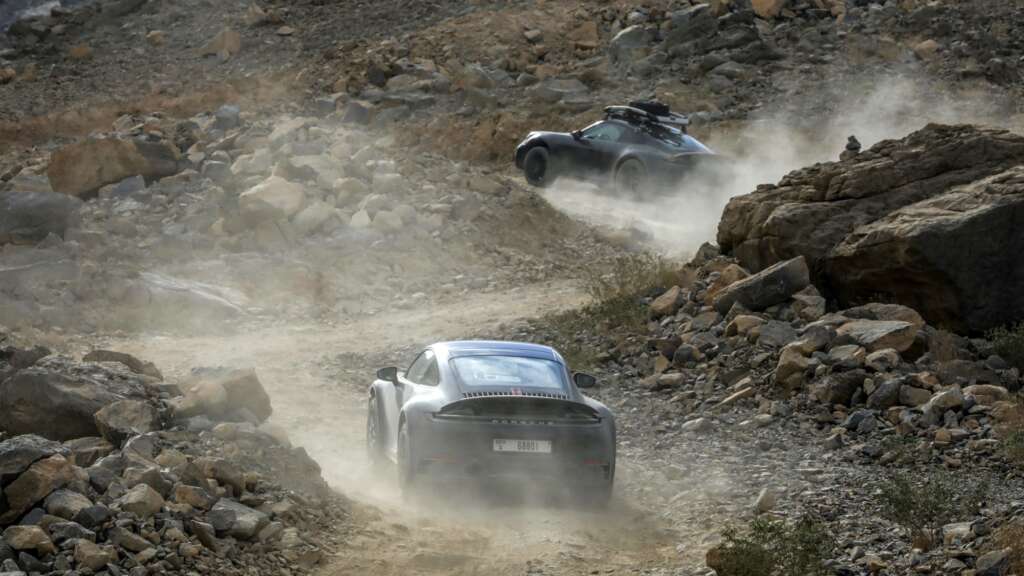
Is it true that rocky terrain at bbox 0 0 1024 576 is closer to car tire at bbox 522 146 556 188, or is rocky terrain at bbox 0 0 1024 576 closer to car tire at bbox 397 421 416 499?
car tire at bbox 397 421 416 499

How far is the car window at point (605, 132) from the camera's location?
24109 millimetres

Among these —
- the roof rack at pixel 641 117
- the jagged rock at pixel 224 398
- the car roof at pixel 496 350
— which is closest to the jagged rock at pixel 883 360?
the car roof at pixel 496 350

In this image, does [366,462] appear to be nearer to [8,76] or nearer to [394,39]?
[394,39]

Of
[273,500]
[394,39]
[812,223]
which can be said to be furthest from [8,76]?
[273,500]

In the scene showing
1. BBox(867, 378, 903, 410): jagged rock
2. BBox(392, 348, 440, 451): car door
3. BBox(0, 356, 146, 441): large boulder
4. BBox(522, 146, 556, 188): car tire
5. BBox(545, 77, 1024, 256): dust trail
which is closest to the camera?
BBox(0, 356, 146, 441): large boulder

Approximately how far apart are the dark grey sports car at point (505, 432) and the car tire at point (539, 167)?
609 inches

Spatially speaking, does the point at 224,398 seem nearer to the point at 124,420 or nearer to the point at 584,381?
the point at 124,420

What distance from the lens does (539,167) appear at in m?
25.4

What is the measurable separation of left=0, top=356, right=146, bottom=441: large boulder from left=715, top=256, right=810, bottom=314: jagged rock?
827 cm

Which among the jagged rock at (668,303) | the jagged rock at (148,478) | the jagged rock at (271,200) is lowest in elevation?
the jagged rock at (668,303)

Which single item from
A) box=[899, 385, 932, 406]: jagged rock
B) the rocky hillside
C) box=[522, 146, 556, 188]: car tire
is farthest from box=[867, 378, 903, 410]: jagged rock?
box=[522, 146, 556, 188]: car tire

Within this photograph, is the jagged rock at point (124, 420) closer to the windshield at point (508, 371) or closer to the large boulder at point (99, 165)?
the windshield at point (508, 371)

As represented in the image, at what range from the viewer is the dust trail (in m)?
23.2

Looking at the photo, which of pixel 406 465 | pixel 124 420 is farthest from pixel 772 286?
pixel 124 420
